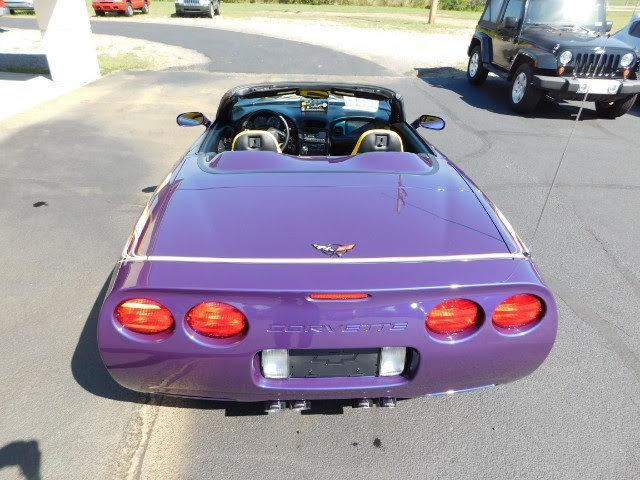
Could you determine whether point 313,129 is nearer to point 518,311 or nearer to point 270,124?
point 270,124

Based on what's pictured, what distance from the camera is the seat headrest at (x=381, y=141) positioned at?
9.51 feet

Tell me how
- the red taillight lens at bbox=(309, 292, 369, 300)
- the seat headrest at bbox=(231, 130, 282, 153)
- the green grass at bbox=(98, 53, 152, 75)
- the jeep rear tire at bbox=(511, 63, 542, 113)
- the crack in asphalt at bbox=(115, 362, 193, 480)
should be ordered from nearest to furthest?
the red taillight lens at bbox=(309, 292, 369, 300), the crack in asphalt at bbox=(115, 362, 193, 480), the seat headrest at bbox=(231, 130, 282, 153), the jeep rear tire at bbox=(511, 63, 542, 113), the green grass at bbox=(98, 53, 152, 75)

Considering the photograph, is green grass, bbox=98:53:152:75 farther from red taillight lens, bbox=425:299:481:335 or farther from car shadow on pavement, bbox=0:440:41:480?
red taillight lens, bbox=425:299:481:335

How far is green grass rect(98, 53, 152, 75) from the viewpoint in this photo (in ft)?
36.1

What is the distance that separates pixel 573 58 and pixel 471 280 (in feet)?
23.8

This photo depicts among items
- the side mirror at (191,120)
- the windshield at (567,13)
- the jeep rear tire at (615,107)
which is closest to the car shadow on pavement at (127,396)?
the side mirror at (191,120)

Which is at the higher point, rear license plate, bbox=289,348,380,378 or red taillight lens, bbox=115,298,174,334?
red taillight lens, bbox=115,298,174,334

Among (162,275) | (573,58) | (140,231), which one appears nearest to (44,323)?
(140,231)

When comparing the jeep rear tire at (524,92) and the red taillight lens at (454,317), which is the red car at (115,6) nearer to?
the jeep rear tire at (524,92)

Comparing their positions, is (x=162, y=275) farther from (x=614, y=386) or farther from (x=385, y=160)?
(x=614, y=386)

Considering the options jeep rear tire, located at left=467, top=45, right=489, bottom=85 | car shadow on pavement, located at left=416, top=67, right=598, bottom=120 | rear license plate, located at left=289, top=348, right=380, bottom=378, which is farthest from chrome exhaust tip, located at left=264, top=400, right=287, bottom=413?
jeep rear tire, located at left=467, top=45, right=489, bottom=85

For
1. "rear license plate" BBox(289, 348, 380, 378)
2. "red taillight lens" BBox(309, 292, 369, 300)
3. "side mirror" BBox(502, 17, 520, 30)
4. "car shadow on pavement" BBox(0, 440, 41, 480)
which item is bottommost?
"car shadow on pavement" BBox(0, 440, 41, 480)

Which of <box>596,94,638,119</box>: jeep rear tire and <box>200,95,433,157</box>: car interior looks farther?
<box>596,94,638,119</box>: jeep rear tire

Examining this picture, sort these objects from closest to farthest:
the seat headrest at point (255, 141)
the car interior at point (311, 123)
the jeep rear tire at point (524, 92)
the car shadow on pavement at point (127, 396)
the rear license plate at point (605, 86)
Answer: the car shadow on pavement at point (127, 396) < the seat headrest at point (255, 141) < the car interior at point (311, 123) < the rear license plate at point (605, 86) < the jeep rear tire at point (524, 92)
